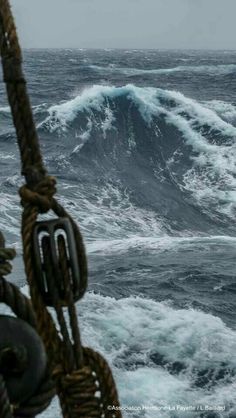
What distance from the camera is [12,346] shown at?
154cm

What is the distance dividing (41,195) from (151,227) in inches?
564

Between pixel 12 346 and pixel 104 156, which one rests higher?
pixel 12 346

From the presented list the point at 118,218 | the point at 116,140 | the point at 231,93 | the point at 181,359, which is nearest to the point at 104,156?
the point at 116,140

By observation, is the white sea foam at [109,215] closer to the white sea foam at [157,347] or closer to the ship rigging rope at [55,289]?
the white sea foam at [157,347]

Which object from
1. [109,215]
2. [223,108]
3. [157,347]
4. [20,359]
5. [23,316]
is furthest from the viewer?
[223,108]

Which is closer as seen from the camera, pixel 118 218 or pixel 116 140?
pixel 118 218

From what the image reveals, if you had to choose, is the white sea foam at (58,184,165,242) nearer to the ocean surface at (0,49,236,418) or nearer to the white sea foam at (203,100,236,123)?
the ocean surface at (0,49,236,418)

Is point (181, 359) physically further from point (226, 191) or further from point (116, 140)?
point (116, 140)

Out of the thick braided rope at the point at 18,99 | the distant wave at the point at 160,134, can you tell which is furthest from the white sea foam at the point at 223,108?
the thick braided rope at the point at 18,99

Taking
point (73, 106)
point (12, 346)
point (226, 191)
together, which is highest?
point (12, 346)

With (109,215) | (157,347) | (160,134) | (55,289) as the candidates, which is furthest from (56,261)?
(160,134)

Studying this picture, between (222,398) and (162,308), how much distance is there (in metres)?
2.85

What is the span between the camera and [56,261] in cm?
170

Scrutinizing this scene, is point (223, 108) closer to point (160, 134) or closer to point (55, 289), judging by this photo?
point (160, 134)
